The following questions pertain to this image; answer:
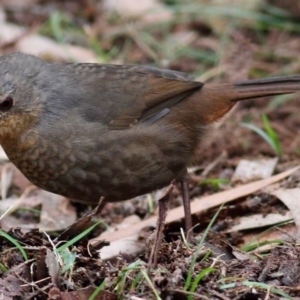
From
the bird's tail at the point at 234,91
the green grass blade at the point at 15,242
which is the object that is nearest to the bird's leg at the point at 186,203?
the bird's tail at the point at 234,91

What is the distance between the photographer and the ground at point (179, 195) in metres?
3.24

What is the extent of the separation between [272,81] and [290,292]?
66.8 inches

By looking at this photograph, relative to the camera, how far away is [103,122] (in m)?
4.25

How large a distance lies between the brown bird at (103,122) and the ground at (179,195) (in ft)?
0.81

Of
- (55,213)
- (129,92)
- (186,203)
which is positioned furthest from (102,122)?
(55,213)

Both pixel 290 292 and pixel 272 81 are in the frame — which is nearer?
pixel 290 292

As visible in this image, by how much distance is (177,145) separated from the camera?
440cm

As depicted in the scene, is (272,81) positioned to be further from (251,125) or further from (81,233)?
(81,233)

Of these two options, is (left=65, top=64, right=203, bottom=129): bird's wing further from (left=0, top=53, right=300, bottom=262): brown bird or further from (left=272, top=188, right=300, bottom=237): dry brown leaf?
(left=272, top=188, right=300, bottom=237): dry brown leaf

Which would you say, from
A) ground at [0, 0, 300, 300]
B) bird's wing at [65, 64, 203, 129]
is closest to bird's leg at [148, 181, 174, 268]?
ground at [0, 0, 300, 300]

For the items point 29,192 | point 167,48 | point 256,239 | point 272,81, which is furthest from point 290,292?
point 167,48

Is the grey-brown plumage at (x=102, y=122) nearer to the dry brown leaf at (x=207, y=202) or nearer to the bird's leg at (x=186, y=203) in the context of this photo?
the bird's leg at (x=186, y=203)

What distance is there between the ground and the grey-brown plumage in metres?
0.26

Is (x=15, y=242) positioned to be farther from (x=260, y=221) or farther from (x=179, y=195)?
(x=179, y=195)
